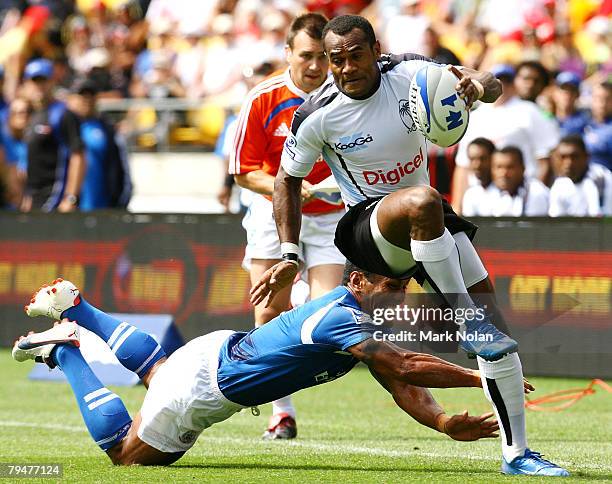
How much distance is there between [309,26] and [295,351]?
2833 millimetres

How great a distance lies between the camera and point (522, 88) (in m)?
13.6

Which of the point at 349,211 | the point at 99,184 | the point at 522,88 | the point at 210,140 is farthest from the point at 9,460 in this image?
the point at 210,140

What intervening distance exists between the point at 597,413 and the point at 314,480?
387 centimetres

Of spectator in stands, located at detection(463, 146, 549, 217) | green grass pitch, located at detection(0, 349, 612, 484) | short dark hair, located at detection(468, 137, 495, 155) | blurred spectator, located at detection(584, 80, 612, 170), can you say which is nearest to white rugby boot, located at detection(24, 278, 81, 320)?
green grass pitch, located at detection(0, 349, 612, 484)

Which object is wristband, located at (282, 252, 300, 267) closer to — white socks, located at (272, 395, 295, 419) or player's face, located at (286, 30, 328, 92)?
white socks, located at (272, 395, 295, 419)

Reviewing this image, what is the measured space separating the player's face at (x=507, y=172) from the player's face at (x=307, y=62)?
3986 millimetres

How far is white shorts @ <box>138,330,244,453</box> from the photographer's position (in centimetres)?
677

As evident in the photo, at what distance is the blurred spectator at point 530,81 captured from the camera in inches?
533

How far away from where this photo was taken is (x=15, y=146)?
18047mm

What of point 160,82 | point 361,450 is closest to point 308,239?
point 361,450

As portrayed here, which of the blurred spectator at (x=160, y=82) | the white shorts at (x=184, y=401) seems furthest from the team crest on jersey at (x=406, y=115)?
the blurred spectator at (x=160, y=82)

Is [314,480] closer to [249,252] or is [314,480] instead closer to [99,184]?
[249,252]

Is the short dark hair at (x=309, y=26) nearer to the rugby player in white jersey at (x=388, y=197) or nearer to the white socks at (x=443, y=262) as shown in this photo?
the rugby player in white jersey at (x=388, y=197)

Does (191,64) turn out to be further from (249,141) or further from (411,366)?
(411,366)
